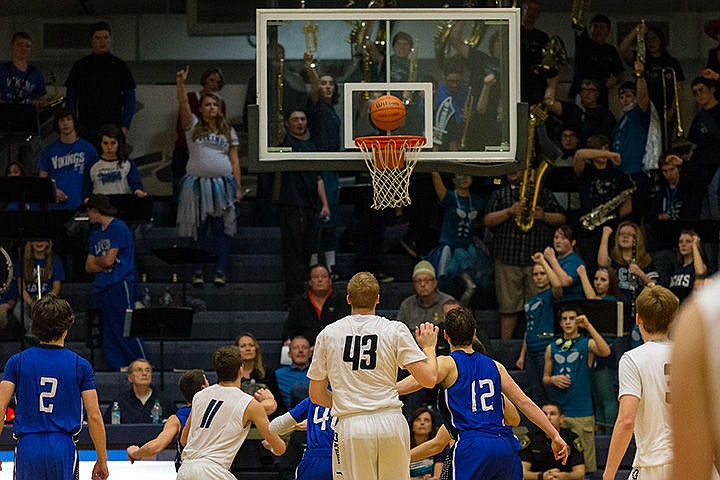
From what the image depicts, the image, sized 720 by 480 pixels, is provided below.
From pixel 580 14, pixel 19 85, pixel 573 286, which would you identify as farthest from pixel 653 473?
pixel 19 85

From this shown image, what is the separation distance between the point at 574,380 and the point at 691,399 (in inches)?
394

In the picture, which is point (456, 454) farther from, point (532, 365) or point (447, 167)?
point (532, 365)

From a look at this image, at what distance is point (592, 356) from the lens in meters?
12.2

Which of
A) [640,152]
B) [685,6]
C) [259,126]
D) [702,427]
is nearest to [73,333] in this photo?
[259,126]

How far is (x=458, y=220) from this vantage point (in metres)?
14.2

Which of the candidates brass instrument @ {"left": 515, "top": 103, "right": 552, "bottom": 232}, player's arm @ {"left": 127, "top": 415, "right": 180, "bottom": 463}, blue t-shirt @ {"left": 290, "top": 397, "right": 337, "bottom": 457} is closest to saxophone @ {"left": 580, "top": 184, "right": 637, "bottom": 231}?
brass instrument @ {"left": 515, "top": 103, "right": 552, "bottom": 232}

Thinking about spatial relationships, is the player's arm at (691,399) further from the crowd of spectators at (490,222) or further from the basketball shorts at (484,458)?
the crowd of spectators at (490,222)

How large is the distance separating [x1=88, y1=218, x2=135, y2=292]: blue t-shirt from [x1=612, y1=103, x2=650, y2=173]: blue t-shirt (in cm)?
600

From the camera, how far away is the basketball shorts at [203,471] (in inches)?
292

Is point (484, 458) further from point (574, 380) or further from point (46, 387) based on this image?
point (574, 380)

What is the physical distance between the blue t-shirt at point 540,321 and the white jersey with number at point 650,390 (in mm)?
5747

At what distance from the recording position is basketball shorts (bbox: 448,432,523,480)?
314 inches

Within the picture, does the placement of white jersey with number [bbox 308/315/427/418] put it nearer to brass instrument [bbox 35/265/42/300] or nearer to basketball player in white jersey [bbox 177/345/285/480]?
basketball player in white jersey [bbox 177/345/285/480]

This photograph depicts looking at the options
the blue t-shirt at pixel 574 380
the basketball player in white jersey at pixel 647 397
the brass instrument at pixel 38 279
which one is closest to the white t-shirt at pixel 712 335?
the basketball player in white jersey at pixel 647 397
